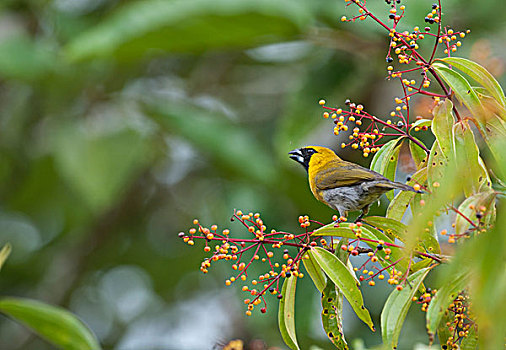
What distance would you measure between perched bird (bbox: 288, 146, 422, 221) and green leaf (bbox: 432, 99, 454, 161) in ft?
0.43

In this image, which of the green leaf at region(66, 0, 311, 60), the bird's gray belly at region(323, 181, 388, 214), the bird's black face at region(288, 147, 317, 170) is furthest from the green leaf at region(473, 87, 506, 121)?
the green leaf at region(66, 0, 311, 60)

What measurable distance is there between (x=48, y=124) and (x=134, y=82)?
63cm

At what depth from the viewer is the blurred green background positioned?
274cm

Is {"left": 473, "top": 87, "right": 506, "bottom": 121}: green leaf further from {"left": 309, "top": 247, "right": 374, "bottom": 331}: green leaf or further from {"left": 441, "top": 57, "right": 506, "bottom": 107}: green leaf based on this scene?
{"left": 309, "top": 247, "right": 374, "bottom": 331}: green leaf

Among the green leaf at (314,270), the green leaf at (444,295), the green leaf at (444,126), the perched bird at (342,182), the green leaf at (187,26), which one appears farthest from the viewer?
the green leaf at (187,26)

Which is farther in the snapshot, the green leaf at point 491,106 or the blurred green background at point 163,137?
the blurred green background at point 163,137

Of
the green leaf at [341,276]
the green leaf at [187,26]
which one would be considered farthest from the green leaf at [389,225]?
the green leaf at [187,26]

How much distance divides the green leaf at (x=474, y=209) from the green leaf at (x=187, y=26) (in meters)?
1.80

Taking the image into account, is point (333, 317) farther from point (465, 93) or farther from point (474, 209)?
point (465, 93)

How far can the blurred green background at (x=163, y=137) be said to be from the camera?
108 inches

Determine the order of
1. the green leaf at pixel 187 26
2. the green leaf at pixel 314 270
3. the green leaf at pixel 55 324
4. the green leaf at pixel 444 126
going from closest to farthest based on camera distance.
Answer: the green leaf at pixel 444 126
the green leaf at pixel 314 270
the green leaf at pixel 55 324
the green leaf at pixel 187 26

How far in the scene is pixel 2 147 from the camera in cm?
354

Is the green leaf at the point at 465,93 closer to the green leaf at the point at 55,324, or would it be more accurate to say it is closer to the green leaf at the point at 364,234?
the green leaf at the point at 364,234

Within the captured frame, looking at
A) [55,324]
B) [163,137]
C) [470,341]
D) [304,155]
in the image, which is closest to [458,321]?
[470,341]
